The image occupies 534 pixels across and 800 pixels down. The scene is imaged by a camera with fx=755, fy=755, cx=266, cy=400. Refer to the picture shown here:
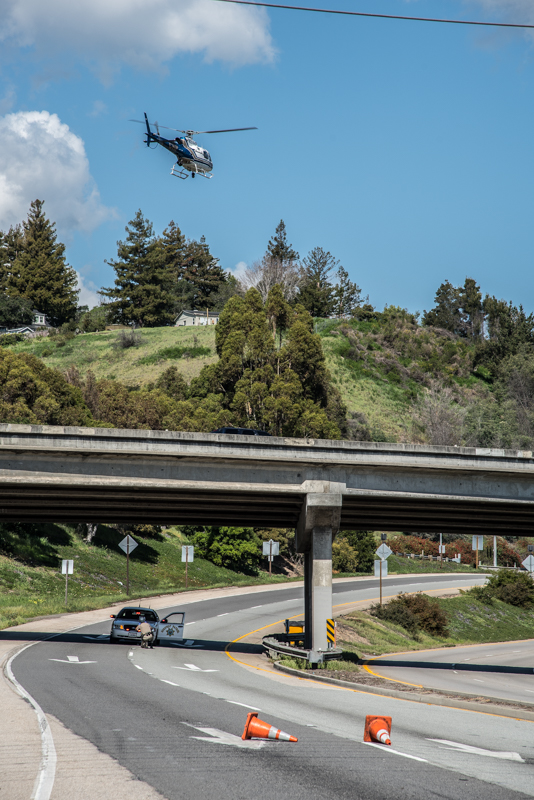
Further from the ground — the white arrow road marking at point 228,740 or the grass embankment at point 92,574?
the white arrow road marking at point 228,740

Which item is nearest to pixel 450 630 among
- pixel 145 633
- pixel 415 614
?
pixel 415 614

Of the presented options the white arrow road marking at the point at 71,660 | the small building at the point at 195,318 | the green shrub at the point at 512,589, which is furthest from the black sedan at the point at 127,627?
the small building at the point at 195,318

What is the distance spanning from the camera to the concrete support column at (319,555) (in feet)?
79.9

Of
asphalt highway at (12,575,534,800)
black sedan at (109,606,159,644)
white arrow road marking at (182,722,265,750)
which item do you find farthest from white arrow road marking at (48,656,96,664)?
white arrow road marking at (182,722,265,750)

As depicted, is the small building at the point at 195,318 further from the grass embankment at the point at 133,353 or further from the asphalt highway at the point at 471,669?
the asphalt highway at the point at 471,669

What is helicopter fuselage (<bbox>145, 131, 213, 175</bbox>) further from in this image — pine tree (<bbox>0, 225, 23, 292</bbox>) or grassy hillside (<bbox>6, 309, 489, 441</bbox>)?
pine tree (<bbox>0, 225, 23, 292</bbox>)

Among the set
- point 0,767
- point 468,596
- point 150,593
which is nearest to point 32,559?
point 150,593

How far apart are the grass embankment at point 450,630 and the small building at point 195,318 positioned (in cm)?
8326

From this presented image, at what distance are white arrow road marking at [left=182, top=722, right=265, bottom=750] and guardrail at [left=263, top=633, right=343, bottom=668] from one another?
1225cm

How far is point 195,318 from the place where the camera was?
5037 inches

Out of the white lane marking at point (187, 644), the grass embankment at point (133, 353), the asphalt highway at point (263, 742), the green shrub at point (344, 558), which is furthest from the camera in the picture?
the grass embankment at point (133, 353)

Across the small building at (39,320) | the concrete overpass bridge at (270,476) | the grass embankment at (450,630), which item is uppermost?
the small building at (39,320)

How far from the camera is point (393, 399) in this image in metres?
99.4

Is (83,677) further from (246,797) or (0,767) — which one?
(246,797)
